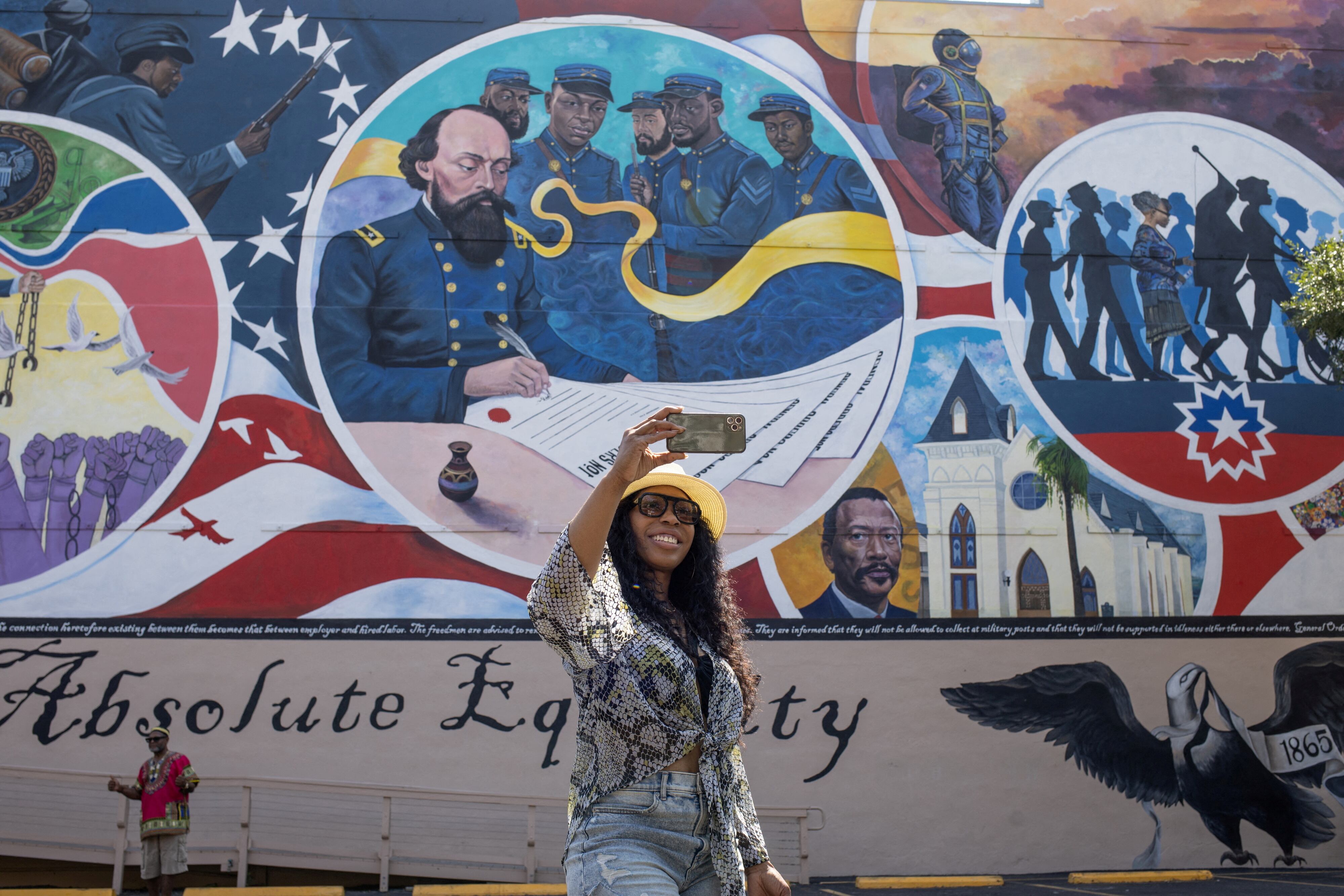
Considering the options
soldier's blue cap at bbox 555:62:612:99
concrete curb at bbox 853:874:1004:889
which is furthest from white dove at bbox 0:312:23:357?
concrete curb at bbox 853:874:1004:889

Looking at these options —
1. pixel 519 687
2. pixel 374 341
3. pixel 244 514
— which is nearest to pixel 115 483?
pixel 244 514

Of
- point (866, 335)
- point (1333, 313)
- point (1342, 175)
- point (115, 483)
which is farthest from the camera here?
point (1342, 175)

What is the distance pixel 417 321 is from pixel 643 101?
10.6ft

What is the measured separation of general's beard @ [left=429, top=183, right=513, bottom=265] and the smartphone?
9.11 m

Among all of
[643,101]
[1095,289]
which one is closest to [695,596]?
[643,101]

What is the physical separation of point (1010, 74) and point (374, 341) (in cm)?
722

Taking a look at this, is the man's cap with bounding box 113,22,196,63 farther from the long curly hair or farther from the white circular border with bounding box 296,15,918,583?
the long curly hair

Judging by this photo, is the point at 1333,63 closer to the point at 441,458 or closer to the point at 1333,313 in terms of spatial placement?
the point at 1333,313

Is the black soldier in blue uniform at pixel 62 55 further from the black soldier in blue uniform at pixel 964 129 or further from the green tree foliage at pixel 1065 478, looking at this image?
the green tree foliage at pixel 1065 478

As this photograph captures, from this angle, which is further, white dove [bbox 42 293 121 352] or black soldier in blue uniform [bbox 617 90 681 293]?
black soldier in blue uniform [bbox 617 90 681 293]

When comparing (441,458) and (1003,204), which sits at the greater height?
(1003,204)

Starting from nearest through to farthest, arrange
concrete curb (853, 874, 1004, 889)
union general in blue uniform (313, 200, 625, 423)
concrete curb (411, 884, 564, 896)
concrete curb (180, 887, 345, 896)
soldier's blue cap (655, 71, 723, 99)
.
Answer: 1. concrete curb (180, 887, 345, 896)
2. concrete curb (411, 884, 564, 896)
3. concrete curb (853, 874, 1004, 889)
4. union general in blue uniform (313, 200, 625, 423)
5. soldier's blue cap (655, 71, 723, 99)

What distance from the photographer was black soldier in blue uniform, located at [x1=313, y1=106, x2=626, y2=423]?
11383mm

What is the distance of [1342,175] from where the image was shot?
12805 mm
